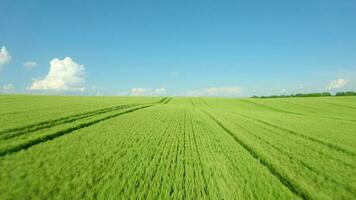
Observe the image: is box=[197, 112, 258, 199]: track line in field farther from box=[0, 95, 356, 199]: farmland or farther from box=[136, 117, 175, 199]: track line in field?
box=[136, 117, 175, 199]: track line in field

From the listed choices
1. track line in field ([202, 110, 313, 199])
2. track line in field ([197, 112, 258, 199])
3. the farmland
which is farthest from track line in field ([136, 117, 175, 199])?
track line in field ([202, 110, 313, 199])

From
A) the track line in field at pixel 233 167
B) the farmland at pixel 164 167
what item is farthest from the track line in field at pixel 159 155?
the track line in field at pixel 233 167

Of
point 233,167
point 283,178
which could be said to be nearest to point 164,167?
point 233,167

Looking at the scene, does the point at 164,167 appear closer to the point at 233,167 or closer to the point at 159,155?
the point at 159,155

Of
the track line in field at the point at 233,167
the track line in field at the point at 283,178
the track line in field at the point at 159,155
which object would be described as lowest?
the track line in field at the point at 283,178

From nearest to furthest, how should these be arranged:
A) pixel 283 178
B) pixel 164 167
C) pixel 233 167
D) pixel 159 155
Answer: pixel 283 178, pixel 164 167, pixel 233 167, pixel 159 155

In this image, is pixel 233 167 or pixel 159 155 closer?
pixel 233 167

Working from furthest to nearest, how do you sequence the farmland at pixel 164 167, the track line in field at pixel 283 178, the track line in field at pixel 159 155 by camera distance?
the track line in field at pixel 159 155
the track line in field at pixel 283 178
the farmland at pixel 164 167

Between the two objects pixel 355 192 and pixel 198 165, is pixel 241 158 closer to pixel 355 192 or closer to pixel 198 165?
pixel 198 165

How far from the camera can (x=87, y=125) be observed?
13930 mm

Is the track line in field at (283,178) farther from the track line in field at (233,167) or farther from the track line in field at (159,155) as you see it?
Result: the track line in field at (159,155)

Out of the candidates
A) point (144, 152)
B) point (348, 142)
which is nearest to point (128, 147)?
point (144, 152)

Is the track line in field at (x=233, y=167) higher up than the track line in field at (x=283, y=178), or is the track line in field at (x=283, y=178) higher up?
the track line in field at (x=233, y=167)

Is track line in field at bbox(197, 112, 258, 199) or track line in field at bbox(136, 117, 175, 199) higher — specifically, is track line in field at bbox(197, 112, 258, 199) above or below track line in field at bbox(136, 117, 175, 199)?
below
